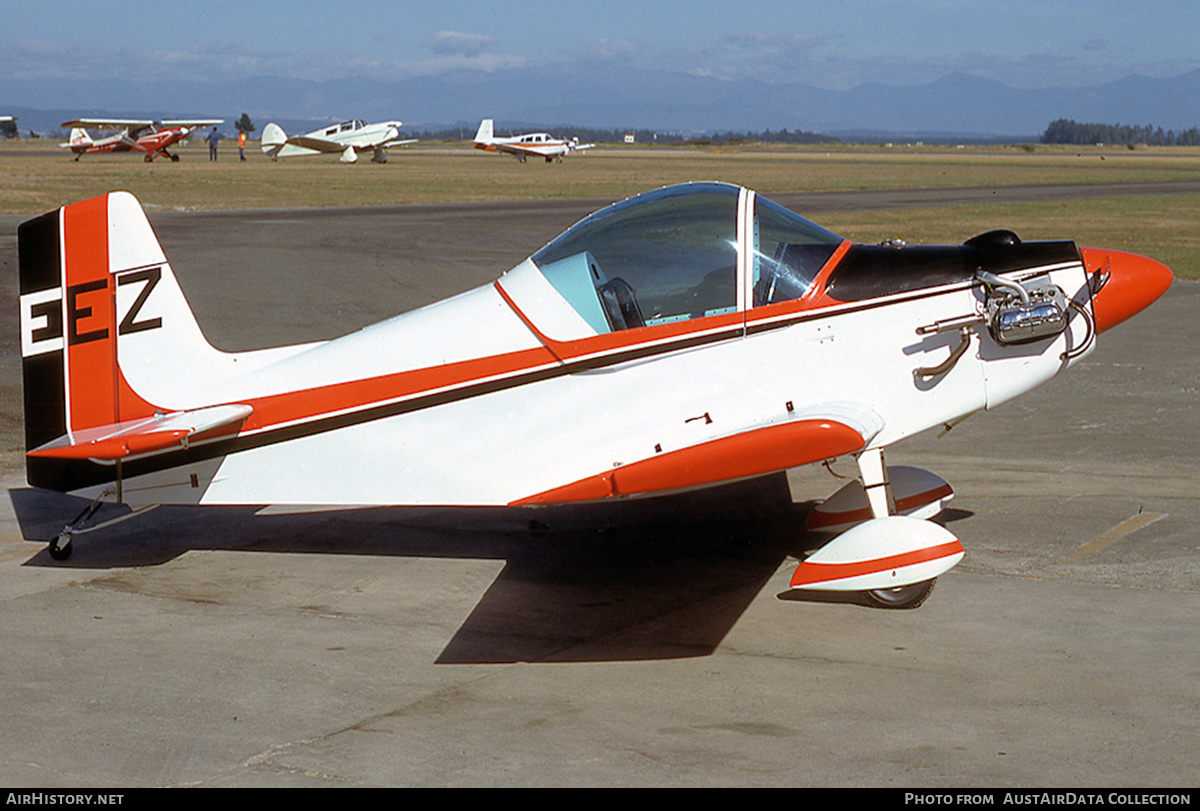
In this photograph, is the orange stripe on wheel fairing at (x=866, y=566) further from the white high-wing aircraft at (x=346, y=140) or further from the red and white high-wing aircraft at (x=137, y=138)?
the white high-wing aircraft at (x=346, y=140)

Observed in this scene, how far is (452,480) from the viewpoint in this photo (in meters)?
6.04

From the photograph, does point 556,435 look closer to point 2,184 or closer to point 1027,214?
point 1027,214


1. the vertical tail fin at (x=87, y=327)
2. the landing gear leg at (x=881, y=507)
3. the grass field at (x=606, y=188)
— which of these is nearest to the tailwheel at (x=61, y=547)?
the vertical tail fin at (x=87, y=327)

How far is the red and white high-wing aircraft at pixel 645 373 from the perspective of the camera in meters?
5.84

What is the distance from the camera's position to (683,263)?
591 centimetres

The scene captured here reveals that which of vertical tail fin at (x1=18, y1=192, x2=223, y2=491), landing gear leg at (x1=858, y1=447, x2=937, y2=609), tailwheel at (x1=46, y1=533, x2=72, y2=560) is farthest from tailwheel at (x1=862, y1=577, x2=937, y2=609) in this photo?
tailwheel at (x1=46, y1=533, x2=72, y2=560)

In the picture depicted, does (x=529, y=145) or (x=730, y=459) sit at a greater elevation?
(x=529, y=145)

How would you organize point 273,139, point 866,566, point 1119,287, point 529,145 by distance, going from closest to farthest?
point 866,566 < point 1119,287 < point 273,139 < point 529,145

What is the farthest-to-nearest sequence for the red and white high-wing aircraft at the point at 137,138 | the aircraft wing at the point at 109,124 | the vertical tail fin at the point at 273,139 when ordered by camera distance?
1. the vertical tail fin at the point at 273,139
2. the red and white high-wing aircraft at the point at 137,138
3. the aircraft wing at the point at 109,124

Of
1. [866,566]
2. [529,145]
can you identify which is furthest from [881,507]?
[529,145]

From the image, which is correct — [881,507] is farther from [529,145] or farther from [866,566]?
[529,145]

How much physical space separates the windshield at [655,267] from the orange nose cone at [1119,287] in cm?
203

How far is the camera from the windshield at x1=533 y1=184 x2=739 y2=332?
5887 millimetres

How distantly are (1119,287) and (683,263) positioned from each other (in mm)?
2437
